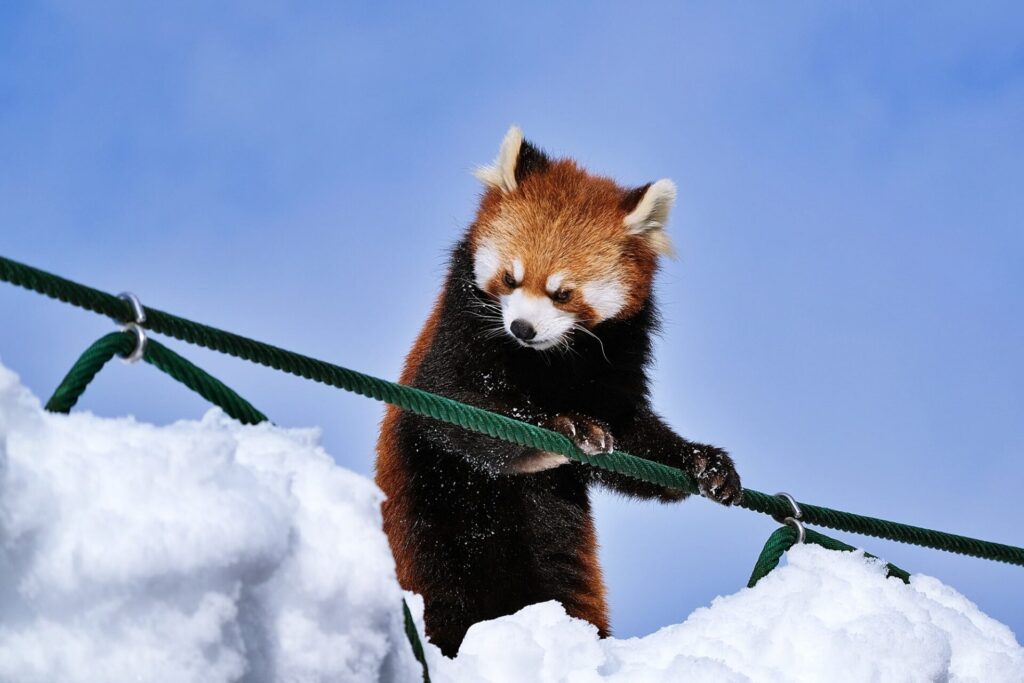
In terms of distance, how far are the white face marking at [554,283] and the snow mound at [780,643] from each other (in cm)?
183

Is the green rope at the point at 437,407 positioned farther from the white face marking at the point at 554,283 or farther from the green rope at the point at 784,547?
the white face marking at the point at 554,283

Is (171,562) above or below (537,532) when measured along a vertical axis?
below

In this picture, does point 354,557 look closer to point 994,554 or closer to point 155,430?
point 155,430

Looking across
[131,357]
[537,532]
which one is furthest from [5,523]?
[537,532]

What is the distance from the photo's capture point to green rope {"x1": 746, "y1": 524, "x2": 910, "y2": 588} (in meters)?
2.97

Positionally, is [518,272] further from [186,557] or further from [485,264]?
[186,557]

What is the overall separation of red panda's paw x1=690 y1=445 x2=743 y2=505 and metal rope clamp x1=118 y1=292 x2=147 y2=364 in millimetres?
2251

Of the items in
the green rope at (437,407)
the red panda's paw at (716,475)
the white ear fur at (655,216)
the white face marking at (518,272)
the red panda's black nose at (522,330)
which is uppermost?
the white ear fur at (655,216)

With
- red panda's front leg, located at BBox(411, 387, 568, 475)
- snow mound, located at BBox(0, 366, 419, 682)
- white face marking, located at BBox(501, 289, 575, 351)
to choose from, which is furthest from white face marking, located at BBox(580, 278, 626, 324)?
snow mound, located at BBox(0, 366, 419, 682)

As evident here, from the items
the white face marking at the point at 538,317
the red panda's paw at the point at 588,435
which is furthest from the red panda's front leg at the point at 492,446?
the white face marking at the point at 538,317

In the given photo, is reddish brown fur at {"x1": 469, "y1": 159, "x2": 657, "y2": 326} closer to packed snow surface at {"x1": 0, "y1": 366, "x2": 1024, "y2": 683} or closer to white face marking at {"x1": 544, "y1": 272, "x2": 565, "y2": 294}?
white face marking at {"x1": 544, "y1": 272, "x2": 565, "y2": 294}

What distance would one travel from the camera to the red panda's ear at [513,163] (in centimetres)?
466

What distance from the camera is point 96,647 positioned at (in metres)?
1.54

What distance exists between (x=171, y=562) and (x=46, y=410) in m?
0.42
